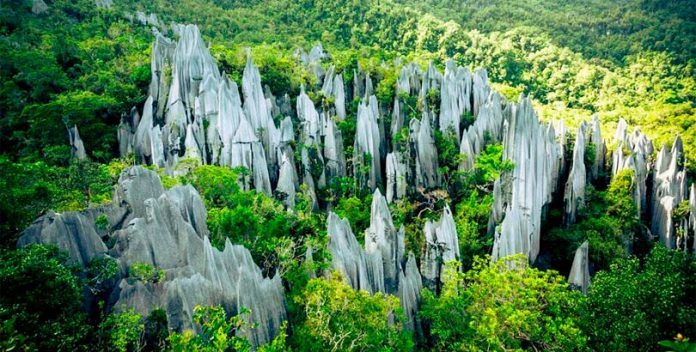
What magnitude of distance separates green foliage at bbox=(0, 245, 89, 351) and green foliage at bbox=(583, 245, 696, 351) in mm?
12350

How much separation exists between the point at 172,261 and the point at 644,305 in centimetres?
1329

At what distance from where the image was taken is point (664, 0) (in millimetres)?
75750

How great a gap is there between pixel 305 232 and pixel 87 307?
10810mm

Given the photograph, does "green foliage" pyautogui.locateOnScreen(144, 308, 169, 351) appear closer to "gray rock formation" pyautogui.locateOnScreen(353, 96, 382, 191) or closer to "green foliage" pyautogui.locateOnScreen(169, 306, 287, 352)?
"green foliage" pyautogui.locateOnScreen(169, 306, 287, 352)

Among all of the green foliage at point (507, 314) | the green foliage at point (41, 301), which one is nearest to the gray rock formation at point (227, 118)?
the green foliage at point (507, 314)

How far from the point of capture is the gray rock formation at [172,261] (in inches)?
474

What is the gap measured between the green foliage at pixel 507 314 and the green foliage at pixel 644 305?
1.15 m

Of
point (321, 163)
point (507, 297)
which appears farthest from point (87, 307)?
point (321, 163)

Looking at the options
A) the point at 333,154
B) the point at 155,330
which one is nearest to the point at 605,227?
the point at 333,154

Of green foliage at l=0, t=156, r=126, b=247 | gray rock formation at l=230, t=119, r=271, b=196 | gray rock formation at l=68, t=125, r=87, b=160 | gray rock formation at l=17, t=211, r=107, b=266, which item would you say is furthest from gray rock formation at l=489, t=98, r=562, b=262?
gray rock formation at l=68, t=125, r=87, b=160

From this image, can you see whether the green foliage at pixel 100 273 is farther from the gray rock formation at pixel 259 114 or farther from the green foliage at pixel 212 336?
the gray rock formation at pixel 259 114

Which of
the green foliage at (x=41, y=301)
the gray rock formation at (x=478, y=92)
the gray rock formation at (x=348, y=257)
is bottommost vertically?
the gray rock formation at (x=348, y=257)

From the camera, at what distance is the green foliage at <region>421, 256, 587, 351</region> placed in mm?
13203

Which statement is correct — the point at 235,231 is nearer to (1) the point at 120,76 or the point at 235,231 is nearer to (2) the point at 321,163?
(2) the point at 321,163
